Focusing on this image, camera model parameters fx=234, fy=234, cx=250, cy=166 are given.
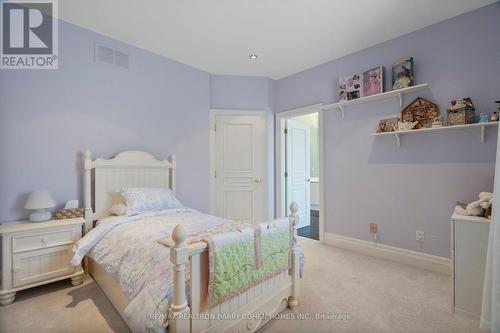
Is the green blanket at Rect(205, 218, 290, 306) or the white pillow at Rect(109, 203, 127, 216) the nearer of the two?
the green blanket at Rect(205, 218, 290, 306)

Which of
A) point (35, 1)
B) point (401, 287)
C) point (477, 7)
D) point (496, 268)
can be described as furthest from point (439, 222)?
point (35, 1)

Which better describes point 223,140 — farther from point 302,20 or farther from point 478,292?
point 478,292

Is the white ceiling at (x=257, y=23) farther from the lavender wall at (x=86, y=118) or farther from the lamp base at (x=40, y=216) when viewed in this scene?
the lamp base at (x=40, y=216)

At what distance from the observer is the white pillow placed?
2461mm

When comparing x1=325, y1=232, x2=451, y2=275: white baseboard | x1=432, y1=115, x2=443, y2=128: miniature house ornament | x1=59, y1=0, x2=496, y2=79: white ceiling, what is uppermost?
x1=59, y1=0, x2=496, y2=79: white ceiling

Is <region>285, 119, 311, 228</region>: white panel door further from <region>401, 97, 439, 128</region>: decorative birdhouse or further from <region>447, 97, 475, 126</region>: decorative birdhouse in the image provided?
<region>447, 97, 475, 126</region>: decorative birdhouse

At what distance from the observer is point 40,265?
2.07 metres

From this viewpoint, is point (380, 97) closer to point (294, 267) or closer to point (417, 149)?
point (417, 149)

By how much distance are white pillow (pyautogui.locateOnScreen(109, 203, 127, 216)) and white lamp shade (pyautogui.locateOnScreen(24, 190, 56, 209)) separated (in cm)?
53

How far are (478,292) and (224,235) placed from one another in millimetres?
1929

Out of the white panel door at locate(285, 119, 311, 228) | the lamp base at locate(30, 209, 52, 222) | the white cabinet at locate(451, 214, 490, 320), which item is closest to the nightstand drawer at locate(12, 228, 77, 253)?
the lamp base at locate(30, 209, 52, 222)

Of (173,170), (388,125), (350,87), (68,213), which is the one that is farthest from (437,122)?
(68,213)

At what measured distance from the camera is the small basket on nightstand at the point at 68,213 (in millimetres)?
2287

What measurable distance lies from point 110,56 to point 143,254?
2.43 meters
